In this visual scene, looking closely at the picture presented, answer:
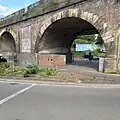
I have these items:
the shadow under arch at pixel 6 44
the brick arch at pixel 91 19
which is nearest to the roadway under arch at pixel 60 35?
the brick arch at pixel 91 19

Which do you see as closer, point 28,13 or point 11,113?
point 11,113

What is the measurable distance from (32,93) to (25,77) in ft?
Answer: 17.2

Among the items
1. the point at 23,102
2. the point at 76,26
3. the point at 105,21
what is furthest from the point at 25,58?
the point at 23,102

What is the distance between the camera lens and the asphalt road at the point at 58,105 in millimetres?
7949

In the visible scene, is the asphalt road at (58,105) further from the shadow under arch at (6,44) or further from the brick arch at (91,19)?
the shadow under arch at (6,44)

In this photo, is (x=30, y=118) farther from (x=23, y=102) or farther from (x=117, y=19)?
Answer: (x=117, y=19)

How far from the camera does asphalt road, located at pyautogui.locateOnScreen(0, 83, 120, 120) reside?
7.95m

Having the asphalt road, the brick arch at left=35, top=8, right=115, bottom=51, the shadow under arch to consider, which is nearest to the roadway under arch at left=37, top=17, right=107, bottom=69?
the brick arch at left=35, top=8, right=115, bottom=51

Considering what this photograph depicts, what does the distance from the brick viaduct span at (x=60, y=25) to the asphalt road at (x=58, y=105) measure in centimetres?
850

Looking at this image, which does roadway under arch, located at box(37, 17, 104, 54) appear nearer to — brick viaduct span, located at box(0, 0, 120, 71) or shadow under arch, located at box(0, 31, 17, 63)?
brick viaduct span, located at box(0, 0, 120, 71)

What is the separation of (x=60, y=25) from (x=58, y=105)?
1879 cm

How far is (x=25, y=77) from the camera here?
17.0 metres

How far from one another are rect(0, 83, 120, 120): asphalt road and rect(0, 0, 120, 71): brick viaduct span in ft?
27.9

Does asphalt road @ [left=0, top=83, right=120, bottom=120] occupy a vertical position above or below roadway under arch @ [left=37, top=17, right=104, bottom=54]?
below
